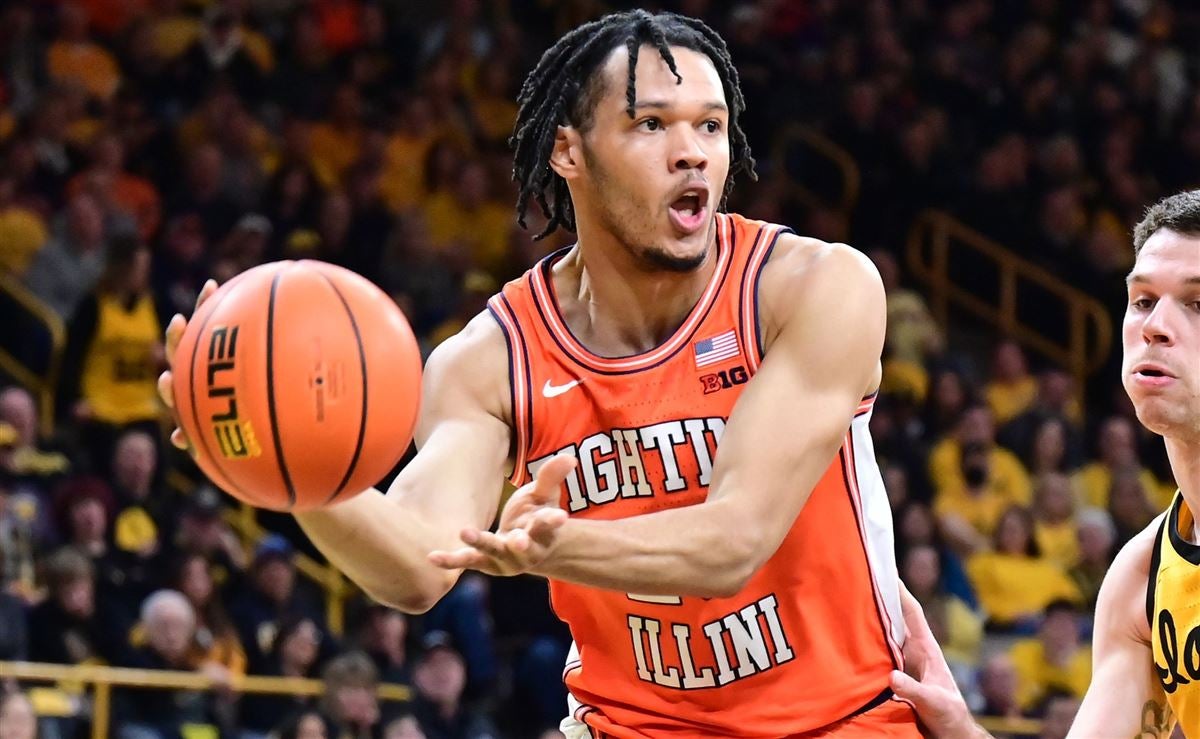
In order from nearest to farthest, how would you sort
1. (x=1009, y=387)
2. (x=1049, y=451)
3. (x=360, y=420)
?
1. (x=360, y=420)
2. (x=1049, y=451)
3. (x=1009, y=387)

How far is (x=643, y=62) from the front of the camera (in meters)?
3.90

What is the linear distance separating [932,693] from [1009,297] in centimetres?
877

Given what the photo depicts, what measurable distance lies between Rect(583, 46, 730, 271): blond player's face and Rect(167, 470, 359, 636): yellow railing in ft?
17.5

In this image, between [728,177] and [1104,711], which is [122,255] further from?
[1104,711]

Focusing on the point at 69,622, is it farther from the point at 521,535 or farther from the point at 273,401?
the point at 521,535

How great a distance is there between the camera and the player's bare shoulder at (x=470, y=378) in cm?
395

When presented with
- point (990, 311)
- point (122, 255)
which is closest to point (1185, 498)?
point (122, 255)

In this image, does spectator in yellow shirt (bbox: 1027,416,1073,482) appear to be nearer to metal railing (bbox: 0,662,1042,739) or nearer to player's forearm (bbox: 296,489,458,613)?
metal railing (bbox: 0,662,1042,739)

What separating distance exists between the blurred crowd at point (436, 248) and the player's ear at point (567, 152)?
381cm

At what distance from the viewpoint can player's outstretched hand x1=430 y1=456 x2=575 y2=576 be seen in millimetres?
3084

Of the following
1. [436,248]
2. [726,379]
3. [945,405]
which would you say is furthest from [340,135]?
[726,379]

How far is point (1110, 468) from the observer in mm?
10828

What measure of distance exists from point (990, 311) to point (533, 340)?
29.3 ft

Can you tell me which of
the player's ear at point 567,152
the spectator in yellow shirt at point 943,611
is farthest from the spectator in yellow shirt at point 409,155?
the player's ear at point 567,152
